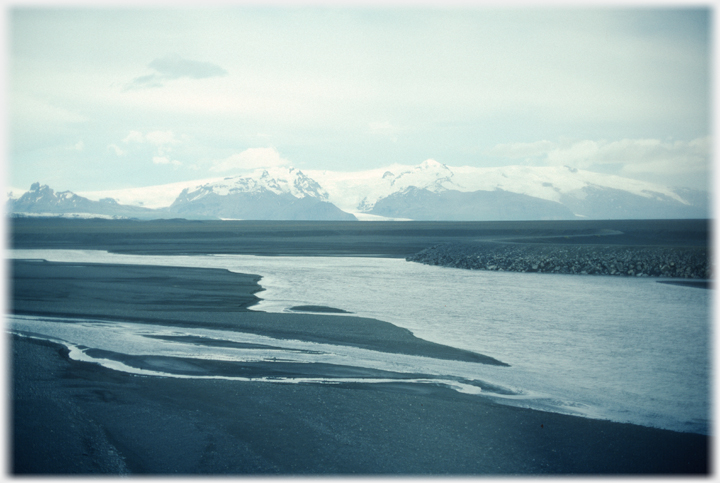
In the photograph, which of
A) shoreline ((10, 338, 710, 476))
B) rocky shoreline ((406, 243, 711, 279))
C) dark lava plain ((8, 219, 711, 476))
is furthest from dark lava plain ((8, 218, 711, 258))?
shoreline ((10, 338, 710, 476))

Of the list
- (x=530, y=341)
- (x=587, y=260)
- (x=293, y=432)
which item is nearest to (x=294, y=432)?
(x=293, y=432)

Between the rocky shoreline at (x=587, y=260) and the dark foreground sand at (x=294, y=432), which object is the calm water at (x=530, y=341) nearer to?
the dark foreground sand at (x=294, y=432)

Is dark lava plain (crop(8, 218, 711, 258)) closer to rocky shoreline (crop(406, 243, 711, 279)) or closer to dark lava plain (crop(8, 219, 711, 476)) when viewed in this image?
rocky shoreline (crop(406, 243, 711, 279))

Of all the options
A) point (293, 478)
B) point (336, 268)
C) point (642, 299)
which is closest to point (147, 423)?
point (293, 478)

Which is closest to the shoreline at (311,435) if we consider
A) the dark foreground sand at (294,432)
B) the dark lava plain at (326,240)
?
the dark foreground sand at (294,432)

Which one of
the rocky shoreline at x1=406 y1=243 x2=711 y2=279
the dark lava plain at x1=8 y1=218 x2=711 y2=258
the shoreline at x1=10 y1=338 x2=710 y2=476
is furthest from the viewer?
the dark lava plain at x1=8 y1=218 x2=711 y2=258

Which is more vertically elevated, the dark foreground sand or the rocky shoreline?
the rocky shoreline

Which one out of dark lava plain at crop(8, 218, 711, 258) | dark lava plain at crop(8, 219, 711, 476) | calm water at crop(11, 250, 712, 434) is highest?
dark lava plain at crop(8, 218, 711, 258)
